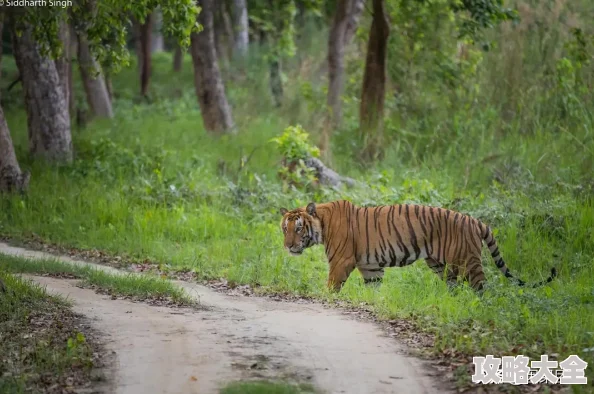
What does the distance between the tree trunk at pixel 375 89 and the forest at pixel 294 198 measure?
0.04 meters

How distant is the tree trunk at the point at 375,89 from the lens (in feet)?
58.4

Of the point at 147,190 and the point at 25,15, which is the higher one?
the point at 25,15

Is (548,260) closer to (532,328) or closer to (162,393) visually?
(532,328)

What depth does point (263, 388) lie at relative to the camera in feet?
20.6

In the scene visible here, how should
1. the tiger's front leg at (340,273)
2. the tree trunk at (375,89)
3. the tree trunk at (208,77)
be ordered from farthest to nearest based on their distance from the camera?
the tree trunk at (208,77)
the tree trunk at (375,89)
the tiger's front leg at (340,273)

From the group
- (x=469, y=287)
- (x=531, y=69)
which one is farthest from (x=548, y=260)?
(x=531, y=69)

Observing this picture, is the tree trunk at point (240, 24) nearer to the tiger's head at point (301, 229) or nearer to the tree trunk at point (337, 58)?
the tree trunk at point (337, 58)

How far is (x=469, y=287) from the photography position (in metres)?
9.56

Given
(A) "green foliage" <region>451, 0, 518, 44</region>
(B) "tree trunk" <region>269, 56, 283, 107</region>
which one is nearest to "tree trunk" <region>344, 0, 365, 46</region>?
(B) "tree trunk" <region>269, 56, 283, 107</region>

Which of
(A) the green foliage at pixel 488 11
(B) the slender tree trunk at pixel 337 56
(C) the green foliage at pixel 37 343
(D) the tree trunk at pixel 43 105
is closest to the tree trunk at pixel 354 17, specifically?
(B) the slender tree trunk at pixel 337 56

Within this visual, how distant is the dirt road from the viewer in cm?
662

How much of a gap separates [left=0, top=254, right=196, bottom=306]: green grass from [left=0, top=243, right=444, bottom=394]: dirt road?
0.99 ft

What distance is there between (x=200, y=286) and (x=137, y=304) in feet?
5.03

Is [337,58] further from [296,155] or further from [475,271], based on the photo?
[475,271]
